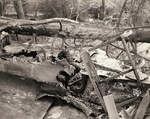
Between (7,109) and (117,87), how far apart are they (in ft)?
7.02

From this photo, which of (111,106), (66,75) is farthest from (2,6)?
(111,106)

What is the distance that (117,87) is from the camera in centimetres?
332

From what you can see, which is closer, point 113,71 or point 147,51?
point 113,71

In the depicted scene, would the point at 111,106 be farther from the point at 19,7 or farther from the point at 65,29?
the point at 19,7

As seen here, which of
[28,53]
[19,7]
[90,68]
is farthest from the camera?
[19,7]

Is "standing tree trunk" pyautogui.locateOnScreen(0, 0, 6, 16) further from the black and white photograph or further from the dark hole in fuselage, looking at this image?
the dark hole in fuselage

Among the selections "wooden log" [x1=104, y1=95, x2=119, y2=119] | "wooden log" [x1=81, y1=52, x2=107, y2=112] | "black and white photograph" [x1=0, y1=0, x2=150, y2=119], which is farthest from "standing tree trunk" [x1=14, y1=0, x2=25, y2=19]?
"wooden log" [x1=104, y1=95, x2=119, y2=119]

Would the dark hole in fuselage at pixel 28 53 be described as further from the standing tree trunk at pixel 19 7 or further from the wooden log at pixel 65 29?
the standing tree trunk at pixel 19 7

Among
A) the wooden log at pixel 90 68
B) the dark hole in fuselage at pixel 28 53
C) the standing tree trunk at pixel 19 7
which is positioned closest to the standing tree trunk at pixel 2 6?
the standing tree trunk at pixel 19 7

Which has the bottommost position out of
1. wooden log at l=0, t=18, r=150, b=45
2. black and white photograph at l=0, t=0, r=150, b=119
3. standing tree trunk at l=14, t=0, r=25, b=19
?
black and white photograph at l=0, t=0, r=150, b=119

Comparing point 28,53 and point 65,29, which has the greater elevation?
point 65,29

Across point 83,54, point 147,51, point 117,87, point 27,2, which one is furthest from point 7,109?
point 27,2

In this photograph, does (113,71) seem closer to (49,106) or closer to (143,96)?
(143,96)

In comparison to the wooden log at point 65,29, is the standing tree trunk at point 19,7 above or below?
above
